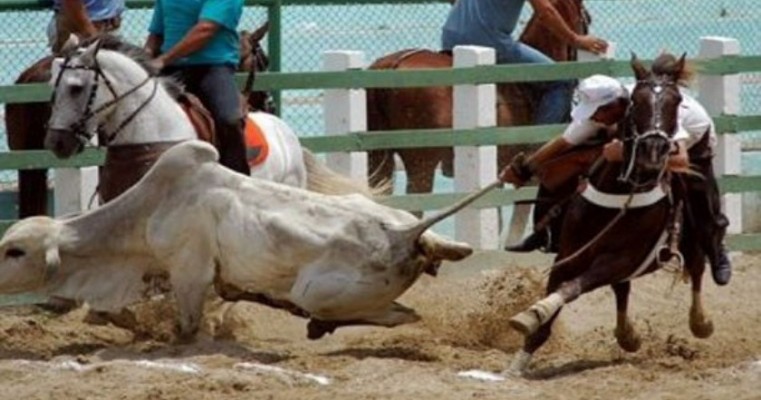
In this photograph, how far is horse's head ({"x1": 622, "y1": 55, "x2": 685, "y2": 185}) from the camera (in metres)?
11.9

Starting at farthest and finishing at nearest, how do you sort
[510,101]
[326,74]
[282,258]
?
[510,101] → [326,74] → [282,258]

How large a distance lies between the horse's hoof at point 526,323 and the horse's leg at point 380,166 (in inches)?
152

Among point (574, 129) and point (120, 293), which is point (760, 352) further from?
point (120, 293)

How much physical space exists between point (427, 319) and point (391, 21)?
531 centimetres

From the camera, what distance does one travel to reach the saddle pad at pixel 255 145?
13820 millimetres

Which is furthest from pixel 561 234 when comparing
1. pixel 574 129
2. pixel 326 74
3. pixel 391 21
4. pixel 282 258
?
pixel 391 21

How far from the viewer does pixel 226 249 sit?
40.4 ft

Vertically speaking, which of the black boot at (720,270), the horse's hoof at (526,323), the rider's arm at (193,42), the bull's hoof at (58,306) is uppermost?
the rider's arm at (193,42)

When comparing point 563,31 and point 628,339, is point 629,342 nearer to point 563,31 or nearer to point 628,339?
point 628,339

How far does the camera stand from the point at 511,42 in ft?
54.0

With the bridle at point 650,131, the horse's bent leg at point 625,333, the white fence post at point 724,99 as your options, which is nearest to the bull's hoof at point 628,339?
the horse's bent leg at point 625,333

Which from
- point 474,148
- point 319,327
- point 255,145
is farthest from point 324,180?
point 319,327

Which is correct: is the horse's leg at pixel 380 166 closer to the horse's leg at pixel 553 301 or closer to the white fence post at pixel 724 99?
the white fence post at pixel 724 99

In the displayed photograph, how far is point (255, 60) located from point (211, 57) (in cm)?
191
